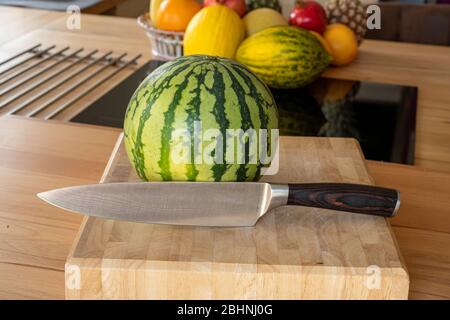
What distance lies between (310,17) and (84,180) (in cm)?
67

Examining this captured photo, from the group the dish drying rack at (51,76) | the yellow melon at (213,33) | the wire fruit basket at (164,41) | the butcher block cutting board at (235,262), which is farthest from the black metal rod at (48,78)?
the butcher block cutting board at (235,262)

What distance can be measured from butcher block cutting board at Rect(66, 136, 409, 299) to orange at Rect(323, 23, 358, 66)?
29.9 inches

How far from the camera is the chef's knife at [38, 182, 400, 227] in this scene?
2.33ft

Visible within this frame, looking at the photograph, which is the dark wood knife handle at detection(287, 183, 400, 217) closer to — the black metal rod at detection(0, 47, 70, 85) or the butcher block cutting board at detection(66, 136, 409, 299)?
the butcher block cutting board at detection(66, 136, 409, 299)

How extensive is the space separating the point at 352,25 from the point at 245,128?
32.2 inches

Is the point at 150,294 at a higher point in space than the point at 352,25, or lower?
lower

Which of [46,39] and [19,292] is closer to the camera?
[19,292]

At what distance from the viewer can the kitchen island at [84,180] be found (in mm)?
721

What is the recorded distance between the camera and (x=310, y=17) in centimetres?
139

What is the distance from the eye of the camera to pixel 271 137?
766 mm

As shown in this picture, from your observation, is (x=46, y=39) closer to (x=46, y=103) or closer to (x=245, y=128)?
(x=46, y=103)

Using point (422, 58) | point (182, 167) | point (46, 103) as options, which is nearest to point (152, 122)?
point (182, 167)

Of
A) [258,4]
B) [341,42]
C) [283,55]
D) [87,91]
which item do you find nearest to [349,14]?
[341,42]

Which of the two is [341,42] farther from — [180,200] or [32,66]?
[180,200]
